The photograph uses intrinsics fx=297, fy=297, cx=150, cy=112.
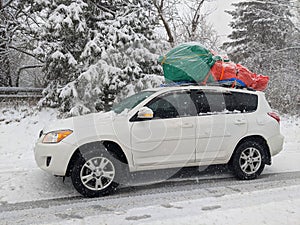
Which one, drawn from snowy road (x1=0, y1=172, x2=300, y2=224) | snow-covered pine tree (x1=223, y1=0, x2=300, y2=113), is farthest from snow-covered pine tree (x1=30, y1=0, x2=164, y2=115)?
snow-covered pine tree (x1=223, y1=0, x2=300, y2=113)

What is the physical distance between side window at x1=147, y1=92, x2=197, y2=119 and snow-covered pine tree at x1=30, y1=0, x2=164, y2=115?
4.66 meters

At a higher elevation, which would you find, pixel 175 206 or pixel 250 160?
pixel 250 160

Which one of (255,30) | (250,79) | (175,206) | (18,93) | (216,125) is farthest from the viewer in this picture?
(255,30)

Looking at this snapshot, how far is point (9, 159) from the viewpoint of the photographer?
268 inches

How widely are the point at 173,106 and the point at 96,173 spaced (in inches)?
63.9

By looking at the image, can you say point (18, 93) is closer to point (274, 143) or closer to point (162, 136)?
point (162, 136)

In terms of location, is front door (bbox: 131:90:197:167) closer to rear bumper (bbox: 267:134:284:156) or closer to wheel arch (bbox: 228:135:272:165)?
wheel arch (bbox: 228:135:272:165)

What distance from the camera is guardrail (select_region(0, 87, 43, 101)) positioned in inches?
441

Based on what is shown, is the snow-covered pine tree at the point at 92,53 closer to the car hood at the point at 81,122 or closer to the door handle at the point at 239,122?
the car hood at the point at 81,122

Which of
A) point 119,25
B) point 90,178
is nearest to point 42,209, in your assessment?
point 90,178

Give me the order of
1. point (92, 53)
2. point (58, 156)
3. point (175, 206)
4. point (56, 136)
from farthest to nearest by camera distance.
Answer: point (92, 53), point (56, 136), point (58, 156), point (175, 206)

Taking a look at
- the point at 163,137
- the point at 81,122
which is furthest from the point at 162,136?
the point at 81,122

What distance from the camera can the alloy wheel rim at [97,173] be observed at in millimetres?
4398

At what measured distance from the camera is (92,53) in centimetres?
955
